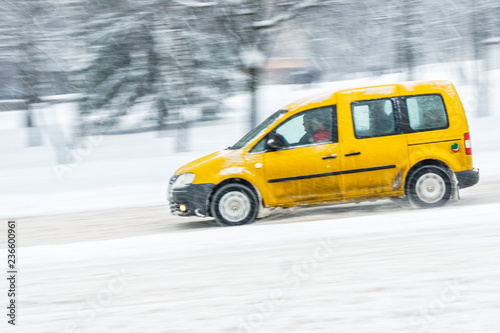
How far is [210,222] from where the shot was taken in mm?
10195

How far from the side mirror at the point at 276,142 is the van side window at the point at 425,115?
1844mm

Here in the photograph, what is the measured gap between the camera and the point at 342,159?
9.39 meters

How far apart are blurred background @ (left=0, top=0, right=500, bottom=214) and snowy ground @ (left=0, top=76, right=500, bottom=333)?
6491mm

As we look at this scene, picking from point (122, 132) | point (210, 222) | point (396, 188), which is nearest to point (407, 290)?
point (396, 188)

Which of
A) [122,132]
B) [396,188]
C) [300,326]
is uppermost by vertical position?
[122,132]

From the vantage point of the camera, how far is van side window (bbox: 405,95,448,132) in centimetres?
959

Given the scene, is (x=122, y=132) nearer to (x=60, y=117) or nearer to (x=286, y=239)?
(x=60, y=117)

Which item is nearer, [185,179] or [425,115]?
[185,179]

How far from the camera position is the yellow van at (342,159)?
9367 millimetres

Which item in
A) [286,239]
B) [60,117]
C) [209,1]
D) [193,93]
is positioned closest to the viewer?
[286,239]

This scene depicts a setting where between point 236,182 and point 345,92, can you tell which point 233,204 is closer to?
point 236,182

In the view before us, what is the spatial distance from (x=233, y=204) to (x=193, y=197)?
568 millimetres

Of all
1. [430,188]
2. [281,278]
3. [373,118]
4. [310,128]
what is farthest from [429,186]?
[281,278]

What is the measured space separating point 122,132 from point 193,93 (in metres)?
4.36
